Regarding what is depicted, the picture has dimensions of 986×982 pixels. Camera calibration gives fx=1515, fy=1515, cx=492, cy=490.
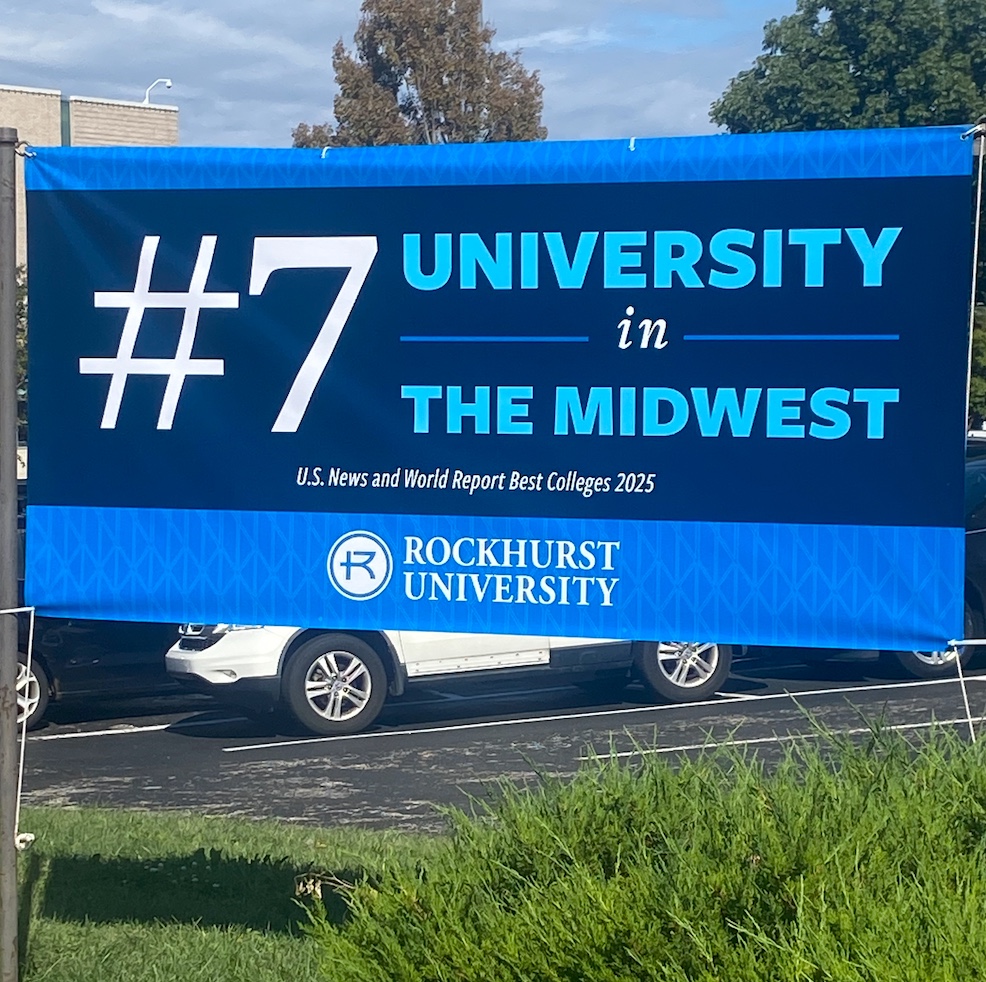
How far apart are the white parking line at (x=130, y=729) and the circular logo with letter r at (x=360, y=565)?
805 centimetres

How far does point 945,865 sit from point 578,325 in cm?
183

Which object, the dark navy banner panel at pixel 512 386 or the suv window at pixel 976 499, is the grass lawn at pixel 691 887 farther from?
the suv window at pixel 976 499

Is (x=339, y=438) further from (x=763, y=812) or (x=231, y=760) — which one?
(x=231, y=760)

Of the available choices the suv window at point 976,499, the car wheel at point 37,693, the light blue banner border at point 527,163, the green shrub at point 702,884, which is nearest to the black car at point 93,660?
the car wheel at point 37,693

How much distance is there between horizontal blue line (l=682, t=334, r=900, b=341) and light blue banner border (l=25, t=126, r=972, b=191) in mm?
440

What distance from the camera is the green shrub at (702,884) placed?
3035 mm

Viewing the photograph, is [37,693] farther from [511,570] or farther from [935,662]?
[511,570]

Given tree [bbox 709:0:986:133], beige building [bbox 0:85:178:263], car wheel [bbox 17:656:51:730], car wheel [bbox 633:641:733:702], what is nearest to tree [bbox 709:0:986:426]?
tree [bbox 709:0:986:133]

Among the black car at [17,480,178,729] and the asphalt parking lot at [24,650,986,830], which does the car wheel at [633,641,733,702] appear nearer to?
the asphalt parking lot at [24,650,986,830]

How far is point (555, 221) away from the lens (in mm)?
4410

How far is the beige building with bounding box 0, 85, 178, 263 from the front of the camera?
51531 mm

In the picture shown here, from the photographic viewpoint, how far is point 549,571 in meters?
4.45

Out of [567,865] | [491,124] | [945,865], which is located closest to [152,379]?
[567,865]

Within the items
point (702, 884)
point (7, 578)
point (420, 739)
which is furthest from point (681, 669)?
point (702, 884)
